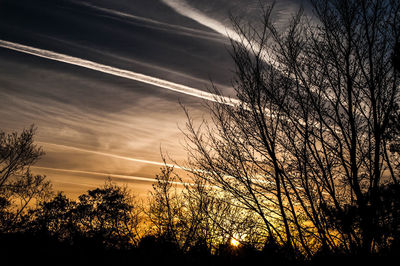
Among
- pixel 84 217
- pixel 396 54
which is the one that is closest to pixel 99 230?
pixel 84 217

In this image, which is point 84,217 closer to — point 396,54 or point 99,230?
point 99,230

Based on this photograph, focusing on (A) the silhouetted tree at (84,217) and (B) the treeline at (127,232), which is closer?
(B) the treeline at (127,232)

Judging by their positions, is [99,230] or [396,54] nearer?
[396,54]

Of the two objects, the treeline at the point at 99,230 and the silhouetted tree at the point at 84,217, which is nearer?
the treeline at the point at 99,230

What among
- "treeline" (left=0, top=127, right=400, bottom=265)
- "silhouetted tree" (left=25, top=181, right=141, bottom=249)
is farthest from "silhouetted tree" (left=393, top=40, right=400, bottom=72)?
"silhouetted tree" (left=25, top=181, right=141, bottom=249)

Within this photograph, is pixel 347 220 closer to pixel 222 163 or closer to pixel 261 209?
pixel 261 209

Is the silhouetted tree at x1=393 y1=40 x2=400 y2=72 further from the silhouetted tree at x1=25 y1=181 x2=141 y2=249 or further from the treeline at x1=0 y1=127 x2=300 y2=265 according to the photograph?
Result: the silhouetted tree at x1=25 y1=181 x2=141 y2=249

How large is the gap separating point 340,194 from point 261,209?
2066 millimetres

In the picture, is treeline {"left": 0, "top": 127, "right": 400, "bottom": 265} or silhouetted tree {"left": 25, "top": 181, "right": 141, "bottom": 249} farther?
silhouetted tree {"left": 25, "top": 181, "right": 141, "bottom": 249}

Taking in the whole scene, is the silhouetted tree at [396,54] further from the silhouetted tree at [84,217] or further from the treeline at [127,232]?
the silhouetted tree at [84,217]

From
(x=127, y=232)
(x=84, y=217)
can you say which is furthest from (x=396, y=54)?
(x=84, y=217)

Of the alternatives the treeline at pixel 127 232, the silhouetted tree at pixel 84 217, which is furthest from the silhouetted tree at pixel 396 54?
the silhouetted tree at pixel 84 217

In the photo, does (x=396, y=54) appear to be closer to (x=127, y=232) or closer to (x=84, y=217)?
(x=127, y=232)

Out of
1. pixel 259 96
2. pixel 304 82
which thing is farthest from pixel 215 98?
pixel 304 82
